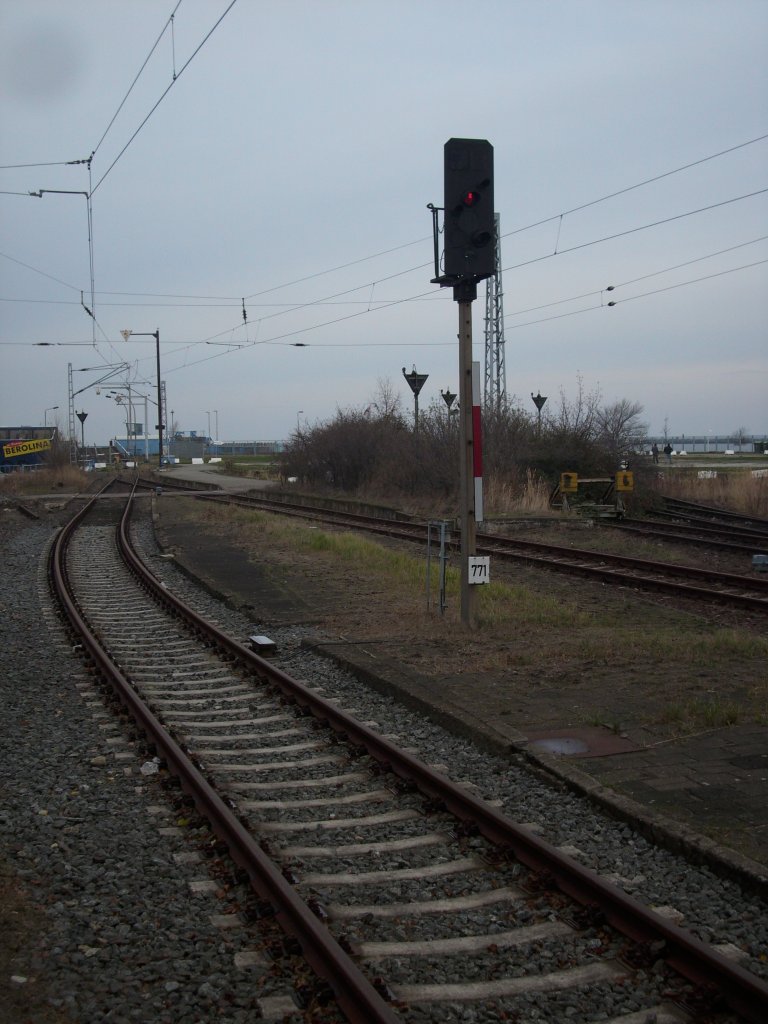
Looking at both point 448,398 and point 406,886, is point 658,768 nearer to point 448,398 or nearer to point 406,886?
point 406,886

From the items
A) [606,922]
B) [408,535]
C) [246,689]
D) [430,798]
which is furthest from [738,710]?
[408,535]

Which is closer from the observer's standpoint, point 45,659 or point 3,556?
point 45,659

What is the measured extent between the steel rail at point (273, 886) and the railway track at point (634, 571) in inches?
304

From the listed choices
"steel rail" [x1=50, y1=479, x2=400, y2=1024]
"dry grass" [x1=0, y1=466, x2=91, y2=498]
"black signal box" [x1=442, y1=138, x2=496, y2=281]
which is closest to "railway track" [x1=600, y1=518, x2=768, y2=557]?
Result: "black signal box" [x1=442, y1=138, x2=496, y2=281]

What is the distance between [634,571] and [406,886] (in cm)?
1176

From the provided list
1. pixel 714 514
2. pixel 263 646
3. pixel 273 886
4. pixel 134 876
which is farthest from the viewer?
pixel 714 514

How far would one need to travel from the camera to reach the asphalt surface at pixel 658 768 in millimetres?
4785

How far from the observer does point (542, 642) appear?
985cm

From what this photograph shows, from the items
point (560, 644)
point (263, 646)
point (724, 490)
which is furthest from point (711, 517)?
point (263, 646)

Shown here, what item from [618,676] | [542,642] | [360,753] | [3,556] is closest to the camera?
[360,753]

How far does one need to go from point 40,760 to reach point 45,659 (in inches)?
146

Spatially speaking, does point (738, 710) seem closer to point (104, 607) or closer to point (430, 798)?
point (430, 798)

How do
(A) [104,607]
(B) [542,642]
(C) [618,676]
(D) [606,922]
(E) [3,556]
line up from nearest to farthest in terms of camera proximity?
1. (D) [606,922]
2. (C) [618,676]
3. (B) [542,642]
4. (A) [104,607]
5. (E) [3,556]

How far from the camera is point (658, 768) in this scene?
232 inches
